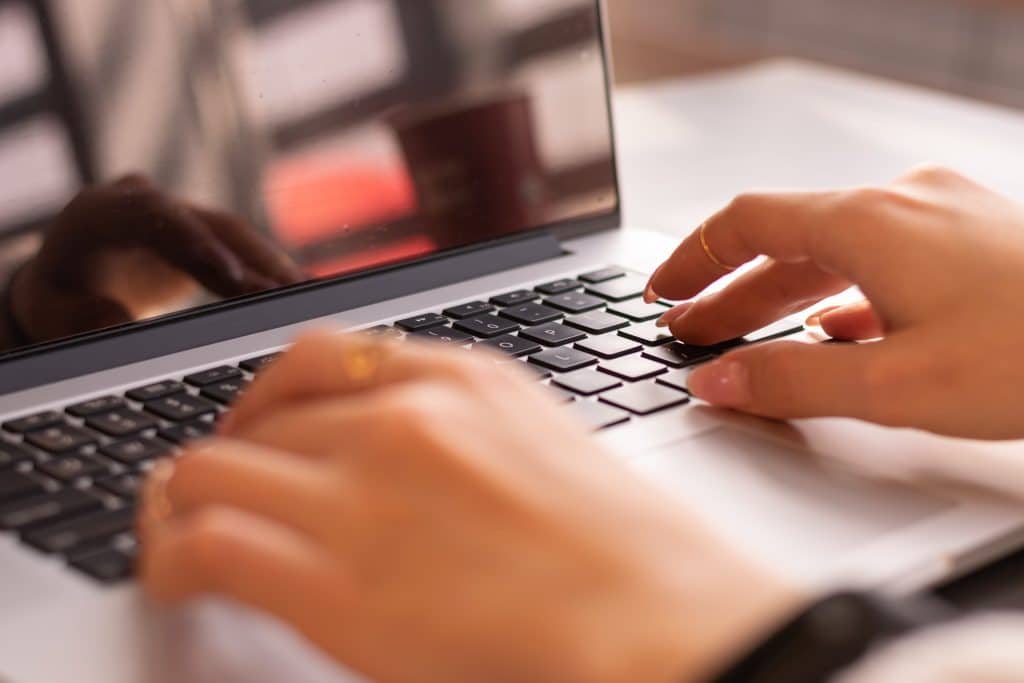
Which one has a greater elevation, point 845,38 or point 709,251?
point 709,251

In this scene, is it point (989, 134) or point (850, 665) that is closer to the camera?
point (850, 665)

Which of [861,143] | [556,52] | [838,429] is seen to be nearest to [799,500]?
[838,429]

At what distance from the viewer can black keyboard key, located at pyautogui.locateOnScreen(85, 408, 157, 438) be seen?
2.03 ft

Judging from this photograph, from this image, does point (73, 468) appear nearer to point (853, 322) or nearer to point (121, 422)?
point (121, 422)

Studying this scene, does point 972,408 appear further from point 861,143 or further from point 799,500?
point 861,143

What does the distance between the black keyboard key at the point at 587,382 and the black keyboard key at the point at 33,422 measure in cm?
25

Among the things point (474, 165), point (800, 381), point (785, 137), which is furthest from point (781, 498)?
point (785, 137)

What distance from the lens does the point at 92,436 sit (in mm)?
612

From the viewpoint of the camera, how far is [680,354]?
2.31ft

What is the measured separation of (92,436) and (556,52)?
0.43m

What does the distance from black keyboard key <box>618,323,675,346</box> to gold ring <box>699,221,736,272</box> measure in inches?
2.0

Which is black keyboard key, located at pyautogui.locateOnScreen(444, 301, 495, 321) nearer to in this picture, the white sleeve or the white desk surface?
the white desk surface

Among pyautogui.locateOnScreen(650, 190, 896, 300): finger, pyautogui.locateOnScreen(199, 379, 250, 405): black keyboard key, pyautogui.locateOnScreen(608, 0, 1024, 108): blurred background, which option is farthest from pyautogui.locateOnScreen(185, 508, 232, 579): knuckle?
pyautogui.locateOnScreen(608, 0, 1024, 108): blurred background

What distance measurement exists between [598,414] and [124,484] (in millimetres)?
224
